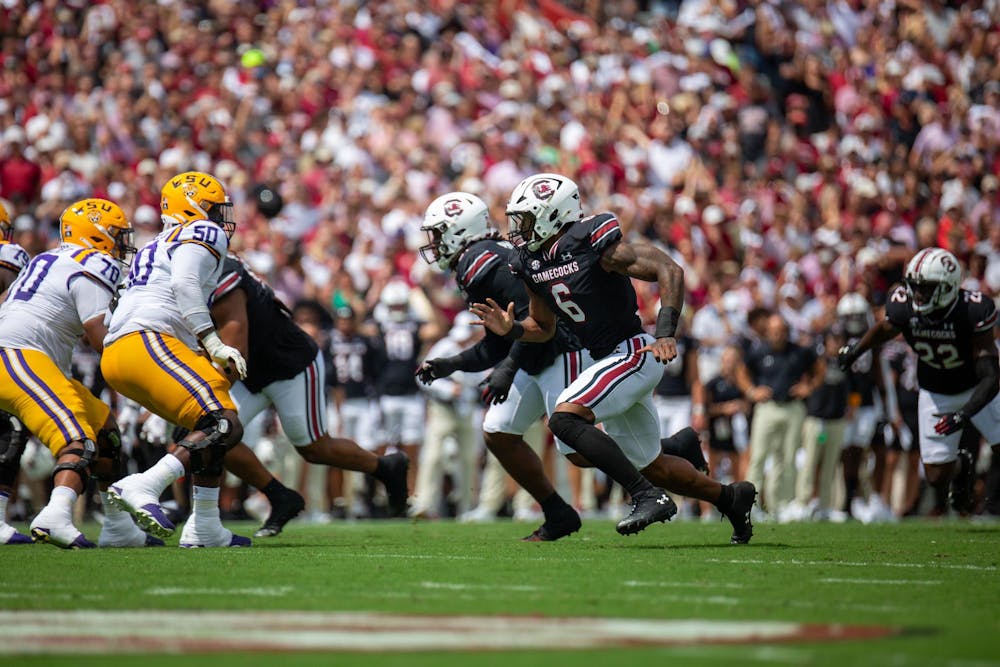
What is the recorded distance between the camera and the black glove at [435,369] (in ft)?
31.0

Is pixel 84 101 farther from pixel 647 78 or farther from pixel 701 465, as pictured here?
pixel 701 465

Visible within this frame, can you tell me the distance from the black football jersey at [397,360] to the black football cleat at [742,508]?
6.91 metres

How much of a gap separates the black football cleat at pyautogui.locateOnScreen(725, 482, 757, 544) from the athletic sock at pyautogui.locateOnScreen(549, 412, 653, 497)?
0.83m

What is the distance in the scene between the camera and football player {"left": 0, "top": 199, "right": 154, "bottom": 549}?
26.6 ft

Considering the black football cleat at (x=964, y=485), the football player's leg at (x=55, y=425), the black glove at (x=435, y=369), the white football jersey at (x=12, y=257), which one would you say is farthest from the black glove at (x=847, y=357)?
the white football jersey at (x=12, y=257)

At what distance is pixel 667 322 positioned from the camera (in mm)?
7844

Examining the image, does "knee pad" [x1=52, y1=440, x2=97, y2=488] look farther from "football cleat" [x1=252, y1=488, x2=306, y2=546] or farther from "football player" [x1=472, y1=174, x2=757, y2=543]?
"football player" [x1=472, y1=174, x2=757, y2=543]

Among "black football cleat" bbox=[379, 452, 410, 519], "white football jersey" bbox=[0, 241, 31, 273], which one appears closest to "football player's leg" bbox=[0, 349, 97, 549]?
"white football jersey" bbox=[0, 241, 31, 273]

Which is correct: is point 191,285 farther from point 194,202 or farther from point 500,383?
point 500,383

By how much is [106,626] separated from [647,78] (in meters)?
16.1

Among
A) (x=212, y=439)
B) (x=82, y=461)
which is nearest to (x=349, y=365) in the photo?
(x=82, y=461)

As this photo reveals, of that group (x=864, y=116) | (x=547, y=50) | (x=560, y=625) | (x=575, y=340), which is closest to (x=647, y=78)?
(x=547, y=50)

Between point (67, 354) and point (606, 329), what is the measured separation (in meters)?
3.24

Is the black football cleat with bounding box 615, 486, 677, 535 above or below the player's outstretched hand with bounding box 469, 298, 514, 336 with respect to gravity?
below
